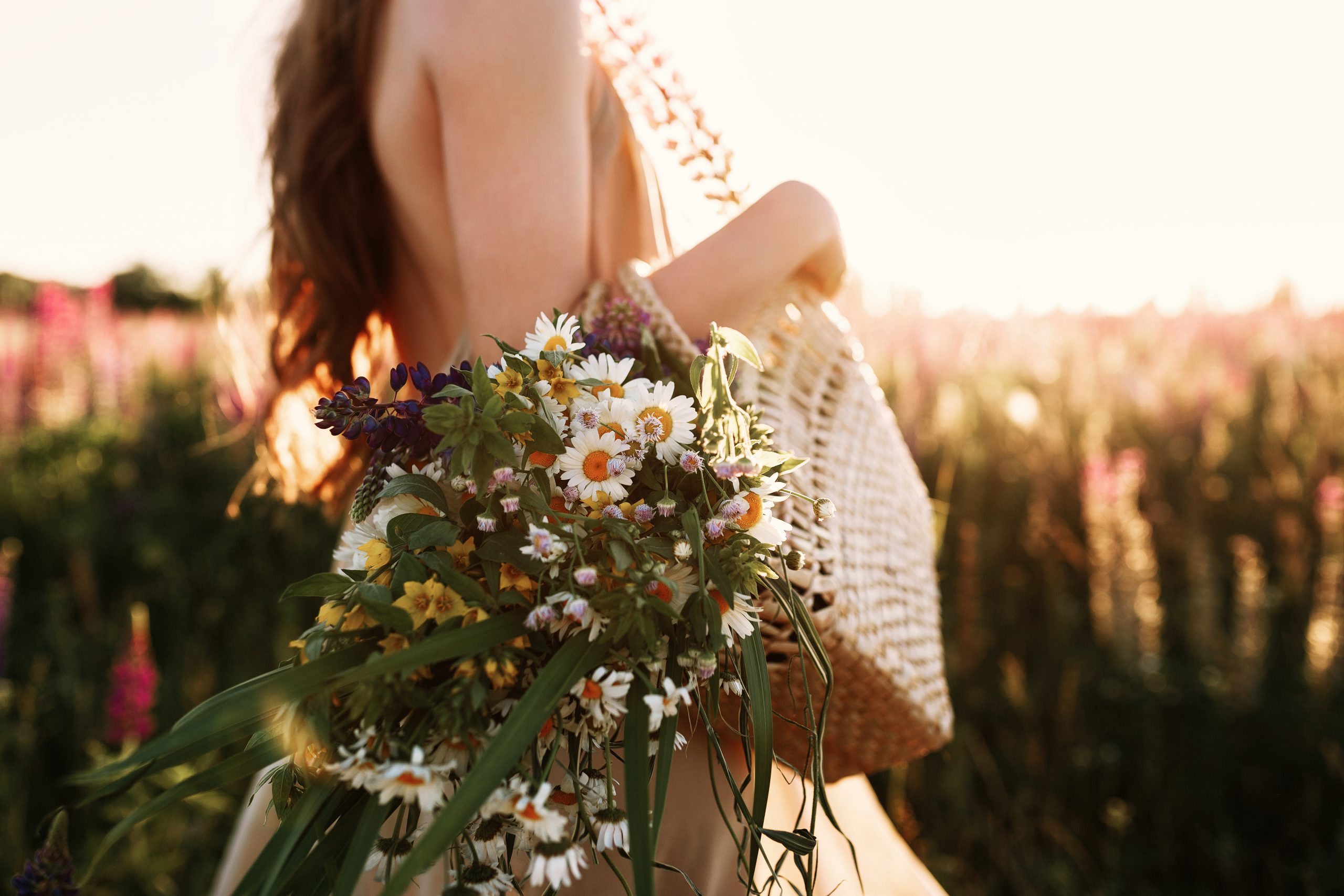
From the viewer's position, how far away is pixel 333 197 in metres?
1.46

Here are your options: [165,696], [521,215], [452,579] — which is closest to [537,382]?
[452,579]

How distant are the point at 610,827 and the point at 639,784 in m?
0.09

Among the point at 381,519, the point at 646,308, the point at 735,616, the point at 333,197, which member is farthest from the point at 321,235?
the point at 735,616

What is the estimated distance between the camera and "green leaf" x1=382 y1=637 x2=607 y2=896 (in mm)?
552

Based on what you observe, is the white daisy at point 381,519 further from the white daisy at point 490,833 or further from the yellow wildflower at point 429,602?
the white daisy at point 490,833

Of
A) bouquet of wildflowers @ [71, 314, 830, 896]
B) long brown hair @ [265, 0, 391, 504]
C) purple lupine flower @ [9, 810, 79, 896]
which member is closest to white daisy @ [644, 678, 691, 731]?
bouquet of wildflowers @ [71, 314, 830, 896]

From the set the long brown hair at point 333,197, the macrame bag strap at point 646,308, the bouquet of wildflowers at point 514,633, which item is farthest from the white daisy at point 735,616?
the long brown hair at point 333,197

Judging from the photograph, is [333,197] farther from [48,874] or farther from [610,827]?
[610,827]

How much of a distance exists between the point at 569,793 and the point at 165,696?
306 cm

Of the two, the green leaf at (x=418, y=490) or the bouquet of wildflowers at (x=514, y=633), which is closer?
the bouquet of wildflowers at (x=514, y=633)

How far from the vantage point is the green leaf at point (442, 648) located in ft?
1.96

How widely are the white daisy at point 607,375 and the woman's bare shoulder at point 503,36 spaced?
489 mm

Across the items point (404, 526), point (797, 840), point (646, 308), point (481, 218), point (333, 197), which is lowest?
point (797, 840)

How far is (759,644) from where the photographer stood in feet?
2.46
